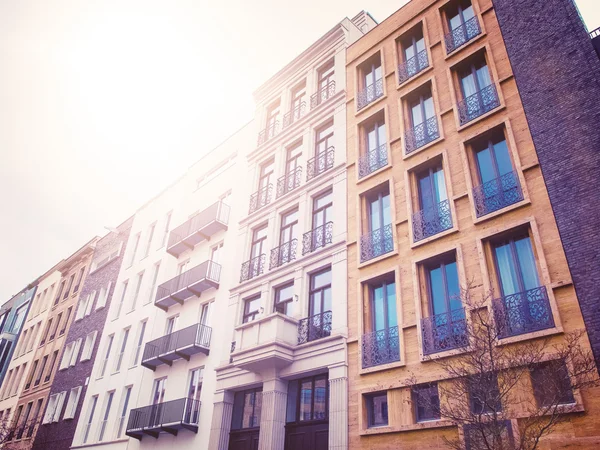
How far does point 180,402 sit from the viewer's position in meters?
20.4

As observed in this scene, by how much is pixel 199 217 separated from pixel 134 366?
8.54 meters

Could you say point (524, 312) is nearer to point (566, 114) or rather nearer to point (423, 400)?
point (423, 400)

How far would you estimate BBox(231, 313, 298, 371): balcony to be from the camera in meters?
16.7

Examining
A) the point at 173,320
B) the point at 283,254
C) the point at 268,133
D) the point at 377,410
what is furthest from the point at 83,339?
the point at 377,410

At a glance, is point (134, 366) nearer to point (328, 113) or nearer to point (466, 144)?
point (328, 113)

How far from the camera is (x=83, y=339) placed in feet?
106

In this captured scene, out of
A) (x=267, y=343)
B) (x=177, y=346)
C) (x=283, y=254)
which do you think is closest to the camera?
(x=267, y=343)

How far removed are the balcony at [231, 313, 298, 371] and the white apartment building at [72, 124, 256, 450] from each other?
2875mm

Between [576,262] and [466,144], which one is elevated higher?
[466,144]

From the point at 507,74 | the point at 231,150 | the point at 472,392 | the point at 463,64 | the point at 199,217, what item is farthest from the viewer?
the point at 231,150

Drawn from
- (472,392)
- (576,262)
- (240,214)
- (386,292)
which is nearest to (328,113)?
(240,214)

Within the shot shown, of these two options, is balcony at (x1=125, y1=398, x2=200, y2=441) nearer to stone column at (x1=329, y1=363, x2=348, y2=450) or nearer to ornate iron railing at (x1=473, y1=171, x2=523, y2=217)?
stone column at (x1=329, y1=363, x2=348, y2=450)

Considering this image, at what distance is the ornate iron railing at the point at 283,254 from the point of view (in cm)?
2012

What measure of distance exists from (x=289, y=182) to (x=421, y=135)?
705 centimetres
